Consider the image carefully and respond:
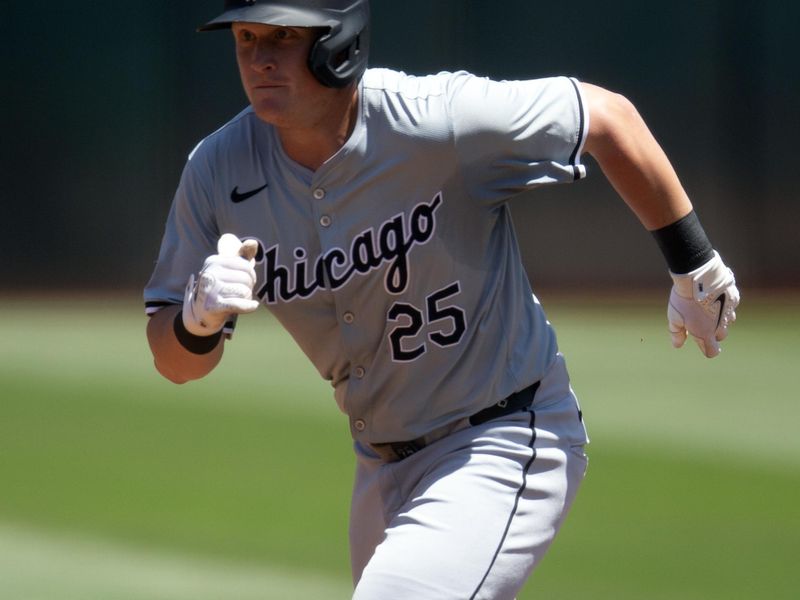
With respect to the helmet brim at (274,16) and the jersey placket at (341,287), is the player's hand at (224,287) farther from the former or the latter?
the helmet brim at (274,16)

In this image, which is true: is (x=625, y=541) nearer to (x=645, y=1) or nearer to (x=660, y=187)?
(x=660, y=187)

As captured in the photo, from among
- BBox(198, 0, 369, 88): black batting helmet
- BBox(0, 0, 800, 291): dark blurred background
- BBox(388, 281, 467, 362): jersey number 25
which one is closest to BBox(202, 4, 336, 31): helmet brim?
BBox(198, 0, 369, 88): black batting helmet

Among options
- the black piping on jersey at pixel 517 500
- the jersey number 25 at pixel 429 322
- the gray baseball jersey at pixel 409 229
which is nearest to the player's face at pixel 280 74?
the gray baseball jersey at pixel 409 229

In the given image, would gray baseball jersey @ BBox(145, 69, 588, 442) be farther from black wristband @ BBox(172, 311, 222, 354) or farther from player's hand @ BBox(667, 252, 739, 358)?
player's hand @ BBox(667, 252, 739, 358)

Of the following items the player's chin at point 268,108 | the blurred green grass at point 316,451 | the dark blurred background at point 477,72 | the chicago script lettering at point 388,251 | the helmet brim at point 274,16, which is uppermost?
the helmet brim at point 274,16

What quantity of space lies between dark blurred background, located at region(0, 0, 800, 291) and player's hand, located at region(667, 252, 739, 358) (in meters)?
3.57

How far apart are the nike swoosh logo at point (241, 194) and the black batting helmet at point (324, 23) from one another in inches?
10.1

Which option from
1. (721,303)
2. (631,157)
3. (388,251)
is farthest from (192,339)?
(721,303)

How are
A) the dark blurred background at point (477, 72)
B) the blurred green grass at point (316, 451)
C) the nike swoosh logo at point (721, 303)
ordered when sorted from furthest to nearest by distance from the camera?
the dark blurred background at point (477, 72) < the blurred green grass at point (316, 451) < the nike swoosh logo at point (721, 303)

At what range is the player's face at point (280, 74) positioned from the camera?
2381 mm

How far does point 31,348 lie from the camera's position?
6539 mm

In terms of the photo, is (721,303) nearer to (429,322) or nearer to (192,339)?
(429,322)

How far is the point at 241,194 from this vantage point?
253 cm

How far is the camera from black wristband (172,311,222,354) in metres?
2.48
